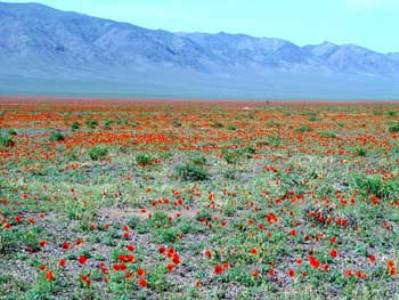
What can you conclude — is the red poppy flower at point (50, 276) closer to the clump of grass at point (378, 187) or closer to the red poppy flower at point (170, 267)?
the red poppy flower at point (170, 267)

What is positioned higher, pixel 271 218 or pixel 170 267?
pixel 271 218

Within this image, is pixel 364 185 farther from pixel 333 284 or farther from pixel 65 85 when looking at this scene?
pixel 65 85

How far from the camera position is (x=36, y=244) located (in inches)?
339

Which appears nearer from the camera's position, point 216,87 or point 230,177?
point 230,177

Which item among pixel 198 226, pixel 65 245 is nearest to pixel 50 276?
pixel 65 245

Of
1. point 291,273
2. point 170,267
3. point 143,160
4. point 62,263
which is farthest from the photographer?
point 143,160

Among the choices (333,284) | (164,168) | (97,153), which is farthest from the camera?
(97,153)

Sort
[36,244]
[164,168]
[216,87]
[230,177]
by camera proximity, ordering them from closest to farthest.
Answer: [36,244] → [230,177] → [164,168] → [216,87]

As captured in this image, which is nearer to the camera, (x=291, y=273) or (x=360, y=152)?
(x=291, y=273)

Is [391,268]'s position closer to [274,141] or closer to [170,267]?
[170,267]

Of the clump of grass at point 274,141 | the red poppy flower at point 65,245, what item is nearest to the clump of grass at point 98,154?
the clump of grass at point 274,141

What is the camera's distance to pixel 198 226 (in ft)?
32.3

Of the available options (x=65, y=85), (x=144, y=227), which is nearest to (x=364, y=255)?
(x=144, y=227)

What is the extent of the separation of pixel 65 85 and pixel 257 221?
137 meters
